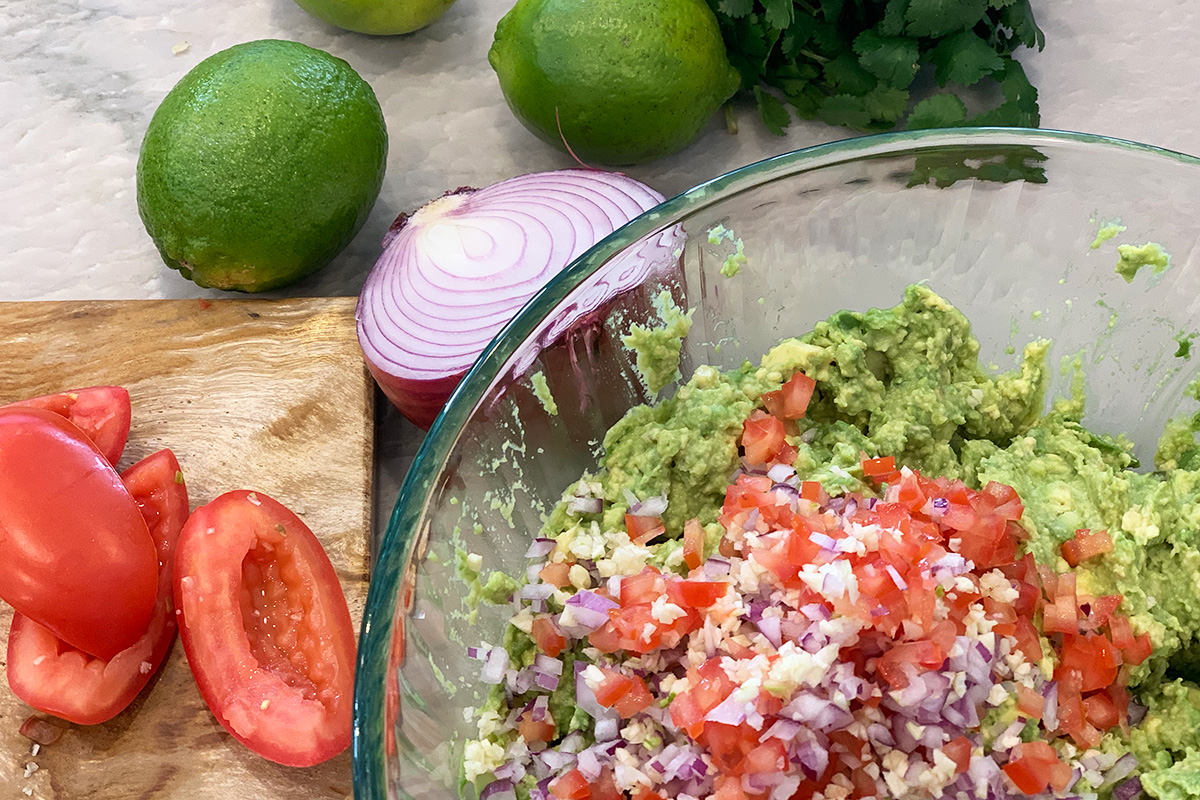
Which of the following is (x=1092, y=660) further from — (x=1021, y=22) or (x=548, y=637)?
(x=1021, y=22)

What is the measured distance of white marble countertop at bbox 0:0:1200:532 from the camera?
1771 millimetres

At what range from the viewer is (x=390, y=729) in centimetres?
97

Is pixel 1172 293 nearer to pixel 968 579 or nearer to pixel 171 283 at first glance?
pixel 968 579

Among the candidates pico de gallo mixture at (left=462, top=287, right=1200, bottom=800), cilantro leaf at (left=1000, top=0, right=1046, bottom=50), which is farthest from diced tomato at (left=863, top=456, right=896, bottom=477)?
cilantro leaf at (left=1000, top=0, right=1046, bottom=50)

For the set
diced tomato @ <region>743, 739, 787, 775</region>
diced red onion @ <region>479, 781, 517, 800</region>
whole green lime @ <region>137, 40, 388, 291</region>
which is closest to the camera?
diced tomato @ <region>743, 739, 787, 775</region>

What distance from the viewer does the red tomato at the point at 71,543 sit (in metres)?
1.27

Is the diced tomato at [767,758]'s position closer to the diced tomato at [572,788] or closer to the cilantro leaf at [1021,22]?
the diced tomato at [572,788]

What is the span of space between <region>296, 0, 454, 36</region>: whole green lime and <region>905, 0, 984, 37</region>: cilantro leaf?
2.70 feet

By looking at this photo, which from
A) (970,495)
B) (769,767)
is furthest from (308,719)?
(970,495)

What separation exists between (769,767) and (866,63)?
1.19 metres

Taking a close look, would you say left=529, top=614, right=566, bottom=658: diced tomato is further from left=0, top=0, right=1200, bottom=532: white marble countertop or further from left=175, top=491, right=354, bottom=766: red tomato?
left=0, top=0, right=1200, bottom=532: white marble countertop

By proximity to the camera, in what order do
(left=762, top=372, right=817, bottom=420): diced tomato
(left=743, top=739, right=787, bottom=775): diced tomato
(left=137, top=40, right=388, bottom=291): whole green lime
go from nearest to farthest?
(left=743, top=739, right=787, bottom=775): diced tomato < (left=762, top=372, right=817, bottom=420): diced tomato < (left=137, top=40, right=388, bottom=291): whole green lime

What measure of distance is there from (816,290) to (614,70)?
1.65ft

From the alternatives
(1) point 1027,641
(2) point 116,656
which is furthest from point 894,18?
(2) point 116,656
